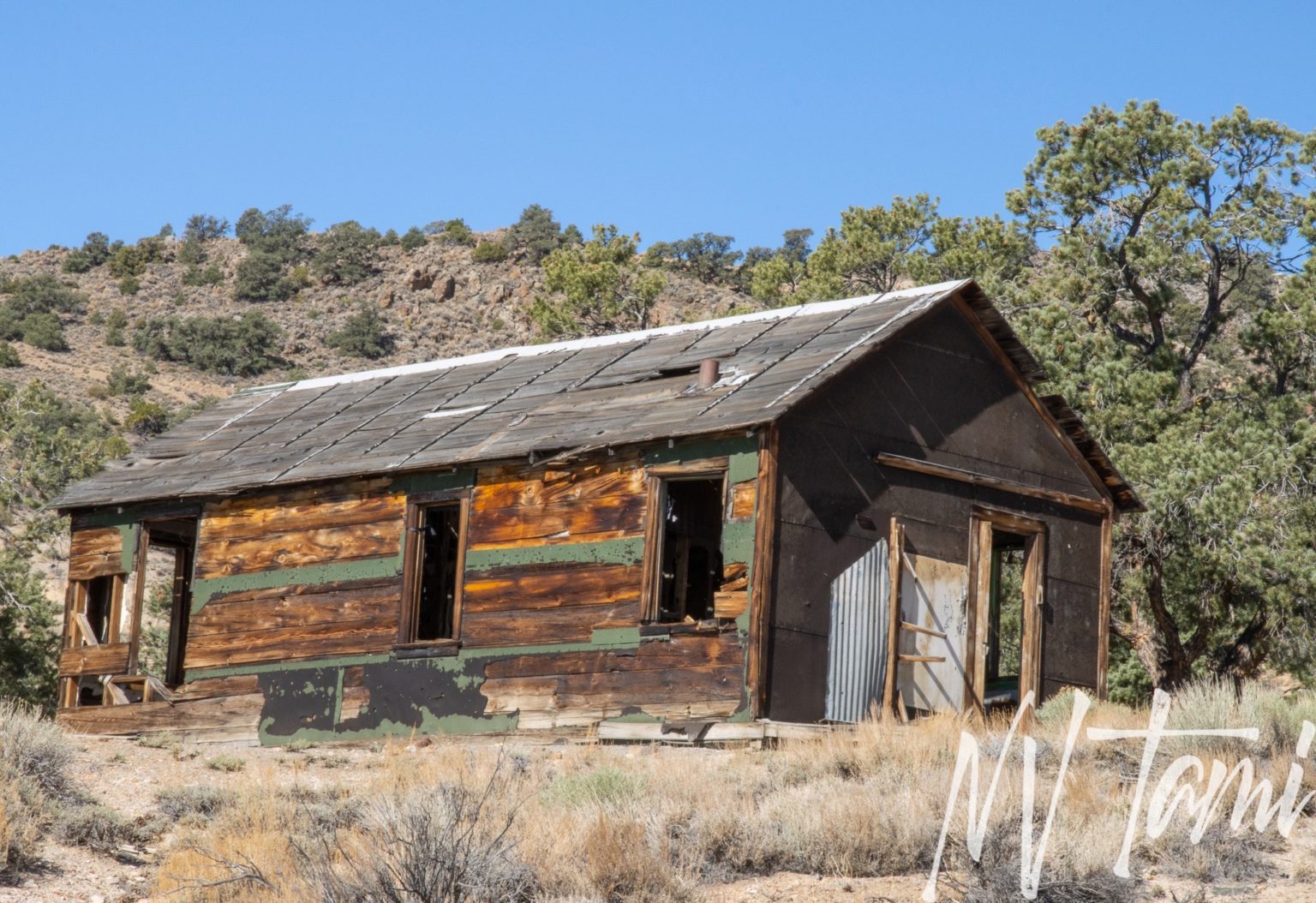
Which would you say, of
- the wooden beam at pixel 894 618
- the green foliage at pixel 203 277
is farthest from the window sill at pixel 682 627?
the green foliage at pixel 203 277

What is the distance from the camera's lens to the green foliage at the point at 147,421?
4519 centimetres

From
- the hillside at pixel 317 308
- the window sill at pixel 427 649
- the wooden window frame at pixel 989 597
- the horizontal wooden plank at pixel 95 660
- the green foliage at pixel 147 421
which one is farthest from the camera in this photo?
the hillside at pixel 317 308

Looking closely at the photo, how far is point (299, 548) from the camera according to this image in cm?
1784

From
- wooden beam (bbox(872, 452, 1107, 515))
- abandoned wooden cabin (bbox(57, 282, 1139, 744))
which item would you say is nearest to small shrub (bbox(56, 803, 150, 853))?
abandoned wooden cabin (bbox(57, 282, 1139, 744))

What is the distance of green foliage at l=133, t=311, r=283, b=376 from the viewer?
5466 centimetres

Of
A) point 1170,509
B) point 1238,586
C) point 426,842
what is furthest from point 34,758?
point 1238,586

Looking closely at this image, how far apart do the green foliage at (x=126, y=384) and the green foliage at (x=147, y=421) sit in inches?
118

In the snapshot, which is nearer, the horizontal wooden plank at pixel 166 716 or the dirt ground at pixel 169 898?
the dirt ground at pixel 169 898

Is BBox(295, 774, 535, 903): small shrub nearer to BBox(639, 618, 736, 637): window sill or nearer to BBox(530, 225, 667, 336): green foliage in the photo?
BBox(639, 618, 736, 637): window sill

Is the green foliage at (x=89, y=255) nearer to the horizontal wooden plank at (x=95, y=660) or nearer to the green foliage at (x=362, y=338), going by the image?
the green foliage at (x=362, y=338)

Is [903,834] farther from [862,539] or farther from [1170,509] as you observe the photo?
[1170,509]

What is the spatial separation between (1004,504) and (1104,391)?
7701 mm

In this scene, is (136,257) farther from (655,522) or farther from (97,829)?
(97,829)

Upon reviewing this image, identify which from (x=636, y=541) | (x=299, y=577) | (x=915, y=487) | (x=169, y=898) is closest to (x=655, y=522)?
(x=636, y=541)
